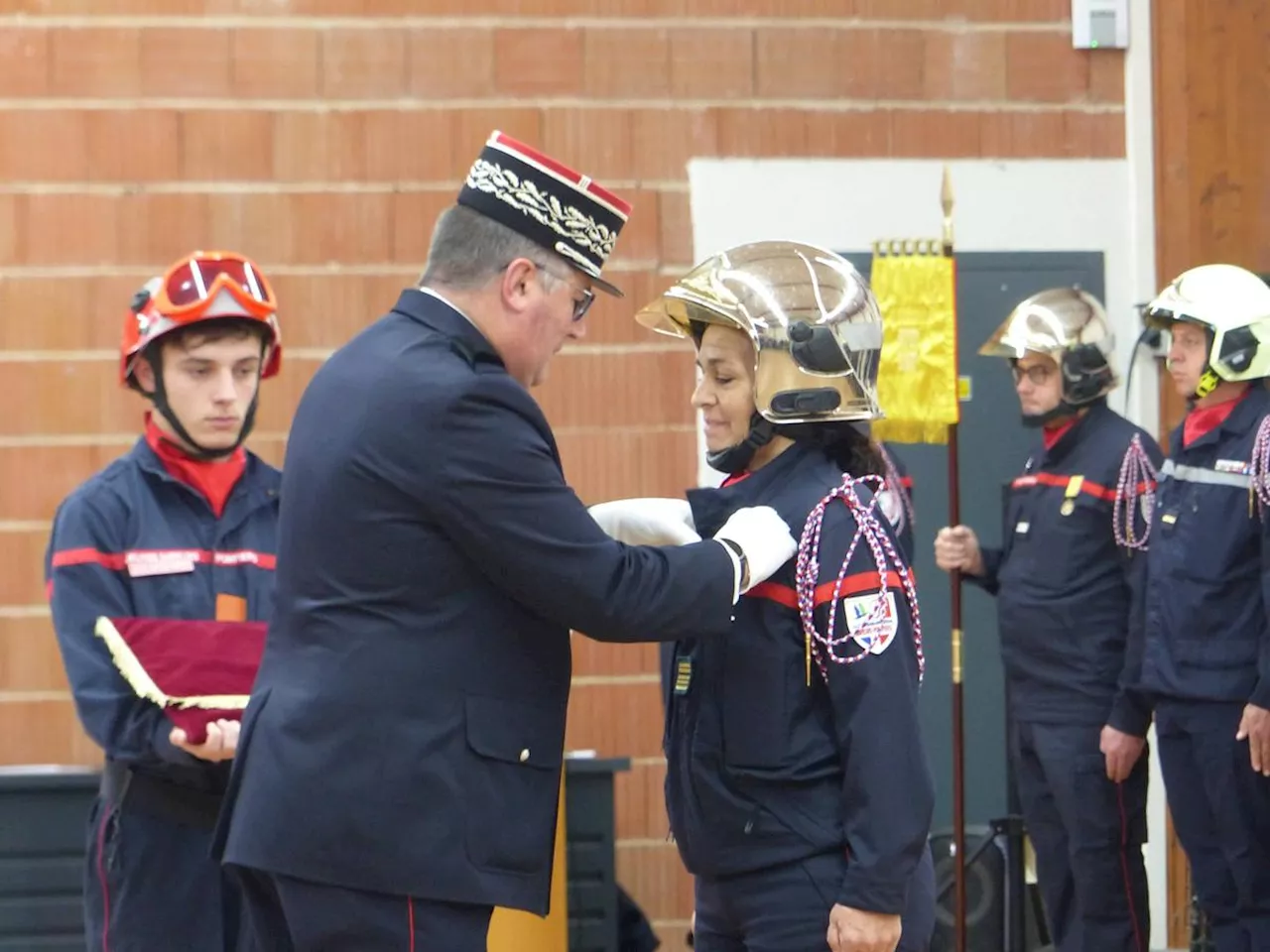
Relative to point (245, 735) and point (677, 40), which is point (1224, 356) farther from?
point (245, 735)

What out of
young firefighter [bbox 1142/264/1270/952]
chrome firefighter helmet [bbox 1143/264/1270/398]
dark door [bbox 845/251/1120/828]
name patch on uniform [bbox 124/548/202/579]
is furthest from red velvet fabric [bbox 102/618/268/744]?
dark door [bbox 845/251/1120/828]

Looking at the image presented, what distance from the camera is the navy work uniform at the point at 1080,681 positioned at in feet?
14.3

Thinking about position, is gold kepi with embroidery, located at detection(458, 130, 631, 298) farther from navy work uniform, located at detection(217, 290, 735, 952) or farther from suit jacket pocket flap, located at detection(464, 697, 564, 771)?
suit jacket pocket flap, located at detection(464, 697, 564, 771)

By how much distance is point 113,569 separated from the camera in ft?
9.27

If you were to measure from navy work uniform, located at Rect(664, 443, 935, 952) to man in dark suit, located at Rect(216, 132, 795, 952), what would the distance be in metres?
0.19

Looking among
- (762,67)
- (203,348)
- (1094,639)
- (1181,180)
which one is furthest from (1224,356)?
(203,348)

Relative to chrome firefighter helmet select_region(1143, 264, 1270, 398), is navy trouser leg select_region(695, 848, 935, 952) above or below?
below

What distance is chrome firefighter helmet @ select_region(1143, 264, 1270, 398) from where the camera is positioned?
165 inches

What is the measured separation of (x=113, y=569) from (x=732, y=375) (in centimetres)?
111

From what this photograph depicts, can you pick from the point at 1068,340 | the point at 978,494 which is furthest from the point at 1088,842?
the point at 1068,340

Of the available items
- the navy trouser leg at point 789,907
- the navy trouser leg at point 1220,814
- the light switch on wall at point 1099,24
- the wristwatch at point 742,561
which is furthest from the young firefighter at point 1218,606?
the wristwatch at point 742,561

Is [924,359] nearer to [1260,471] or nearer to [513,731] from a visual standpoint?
[1260,471]

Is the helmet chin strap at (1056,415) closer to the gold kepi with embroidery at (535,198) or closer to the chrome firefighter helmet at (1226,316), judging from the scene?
the chrome firefighter helmet at (1226,316)

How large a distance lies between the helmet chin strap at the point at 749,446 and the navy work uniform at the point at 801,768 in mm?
90
